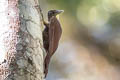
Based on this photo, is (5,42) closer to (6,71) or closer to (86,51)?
(6,71)

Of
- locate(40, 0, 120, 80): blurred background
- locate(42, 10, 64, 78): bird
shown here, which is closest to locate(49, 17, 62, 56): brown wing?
locate(42, 10, 64, 78): bird

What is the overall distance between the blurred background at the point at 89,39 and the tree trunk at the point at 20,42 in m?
3.69

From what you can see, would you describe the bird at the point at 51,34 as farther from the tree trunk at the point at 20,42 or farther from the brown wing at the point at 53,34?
the tree trunk at the point at 20,42

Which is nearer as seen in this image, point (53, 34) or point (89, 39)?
point (53, 34)

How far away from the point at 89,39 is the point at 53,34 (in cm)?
380

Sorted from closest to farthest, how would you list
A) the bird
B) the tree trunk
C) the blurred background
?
the tree trunk, the bird, the blurred background

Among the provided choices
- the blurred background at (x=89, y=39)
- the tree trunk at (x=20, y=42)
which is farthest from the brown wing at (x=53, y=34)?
the blurred background at (x=89, y=39)

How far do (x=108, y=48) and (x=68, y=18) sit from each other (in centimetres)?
74

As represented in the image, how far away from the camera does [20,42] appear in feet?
5.91

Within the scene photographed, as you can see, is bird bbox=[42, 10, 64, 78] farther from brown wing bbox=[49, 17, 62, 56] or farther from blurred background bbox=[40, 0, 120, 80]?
blurred background bbox=[40, 0, 120, 80]

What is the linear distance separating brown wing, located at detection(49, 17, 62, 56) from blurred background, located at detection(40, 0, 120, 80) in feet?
10.8

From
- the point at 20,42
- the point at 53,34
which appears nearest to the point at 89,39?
the point at 53,34

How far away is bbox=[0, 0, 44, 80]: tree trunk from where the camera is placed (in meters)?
1.72

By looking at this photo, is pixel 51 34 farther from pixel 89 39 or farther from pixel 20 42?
pixel 89 39
